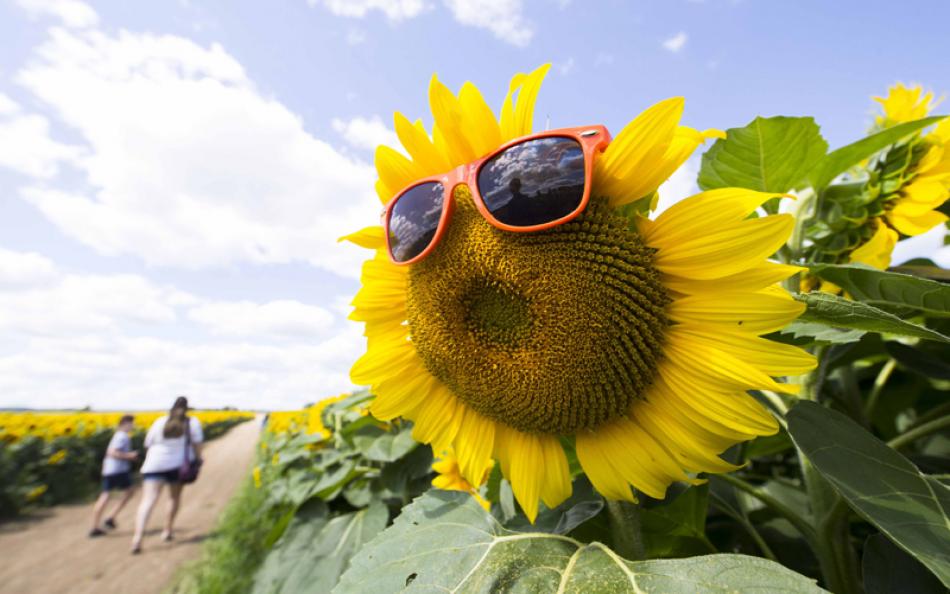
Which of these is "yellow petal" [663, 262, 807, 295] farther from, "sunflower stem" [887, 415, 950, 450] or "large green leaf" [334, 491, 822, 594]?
"sunflower stem" [887, 415, 950, 450]

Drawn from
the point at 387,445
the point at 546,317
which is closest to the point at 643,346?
the point at 546,317

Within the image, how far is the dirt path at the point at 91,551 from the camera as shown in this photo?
7914 millimetres

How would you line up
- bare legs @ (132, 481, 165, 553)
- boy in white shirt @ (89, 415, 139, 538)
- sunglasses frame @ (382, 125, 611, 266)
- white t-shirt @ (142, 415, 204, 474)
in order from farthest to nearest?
boy in white shirt @ (89, 415, 139, 538) → white t-shirt @ (142, 415, 204, 474) → bare legs @ (132, 481, 165, 553) → sunglasses frame @ (382, 125, 611, 266)

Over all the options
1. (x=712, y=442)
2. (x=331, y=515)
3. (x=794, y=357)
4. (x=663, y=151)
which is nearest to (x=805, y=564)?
(x=712, y=442)

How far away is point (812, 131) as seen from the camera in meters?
1.23

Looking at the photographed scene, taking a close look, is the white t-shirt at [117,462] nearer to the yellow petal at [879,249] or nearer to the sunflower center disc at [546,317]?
the sunflower center disc at [546,317]

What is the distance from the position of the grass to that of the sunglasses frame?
5.08m

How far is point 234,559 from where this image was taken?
6.67 metres

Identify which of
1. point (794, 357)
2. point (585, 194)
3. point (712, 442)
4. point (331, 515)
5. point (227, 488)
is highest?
point (585, 194)

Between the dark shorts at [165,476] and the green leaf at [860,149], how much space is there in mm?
11576

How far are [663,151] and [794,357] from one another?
432 millimetres

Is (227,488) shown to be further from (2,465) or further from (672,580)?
(672,580)

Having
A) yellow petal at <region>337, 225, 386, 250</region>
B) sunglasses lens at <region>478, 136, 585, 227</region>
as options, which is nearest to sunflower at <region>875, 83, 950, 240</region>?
sunglasses lens at <region>478, 136, 585, 227</region>

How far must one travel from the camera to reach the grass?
19.5 ft
